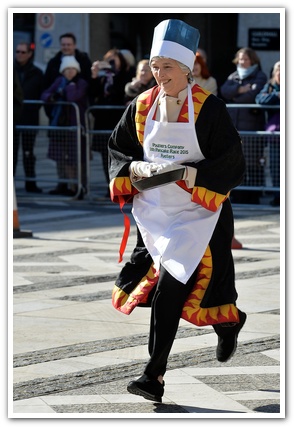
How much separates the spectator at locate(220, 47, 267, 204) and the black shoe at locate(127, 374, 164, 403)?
321 inches

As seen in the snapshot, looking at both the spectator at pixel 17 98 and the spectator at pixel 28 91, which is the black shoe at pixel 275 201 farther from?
the spectator at pixel 28 91

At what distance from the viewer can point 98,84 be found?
14.6 m

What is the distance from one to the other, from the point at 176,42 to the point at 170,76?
16cm

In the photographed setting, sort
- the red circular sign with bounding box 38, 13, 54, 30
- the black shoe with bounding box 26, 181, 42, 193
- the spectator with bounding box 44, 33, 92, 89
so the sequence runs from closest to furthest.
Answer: the spectator with bounding box 44, 33, 92, 89, the black shoe with bounding box 26, 181, 42, 193, the red circular sign with bounding box 38, 13, 54, 30

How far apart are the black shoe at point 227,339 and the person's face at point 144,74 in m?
7.63

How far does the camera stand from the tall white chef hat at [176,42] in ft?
18.3

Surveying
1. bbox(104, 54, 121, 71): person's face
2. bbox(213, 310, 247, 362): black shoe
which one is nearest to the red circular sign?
bbox(104, 54, 121, 71): person's face

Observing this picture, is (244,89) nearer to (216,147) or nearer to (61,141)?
(61,141)

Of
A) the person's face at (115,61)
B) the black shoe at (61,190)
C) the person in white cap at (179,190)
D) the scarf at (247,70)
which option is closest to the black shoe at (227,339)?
the person in white cap at (179,190)

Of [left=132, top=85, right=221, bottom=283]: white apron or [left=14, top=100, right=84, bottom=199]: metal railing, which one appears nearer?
[left=132, top=85, right=221, bottom=283]: white apron

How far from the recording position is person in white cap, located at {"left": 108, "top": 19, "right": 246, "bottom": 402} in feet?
18.3

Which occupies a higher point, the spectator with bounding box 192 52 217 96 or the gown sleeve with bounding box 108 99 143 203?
the spectator with bounding box 192 52 217 96

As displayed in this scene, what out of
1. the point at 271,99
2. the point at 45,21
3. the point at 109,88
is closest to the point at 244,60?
the point at 271,99

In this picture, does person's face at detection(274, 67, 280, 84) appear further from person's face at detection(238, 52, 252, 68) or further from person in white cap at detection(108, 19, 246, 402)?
person in white cap at detection(108, 19, 246, 402)
